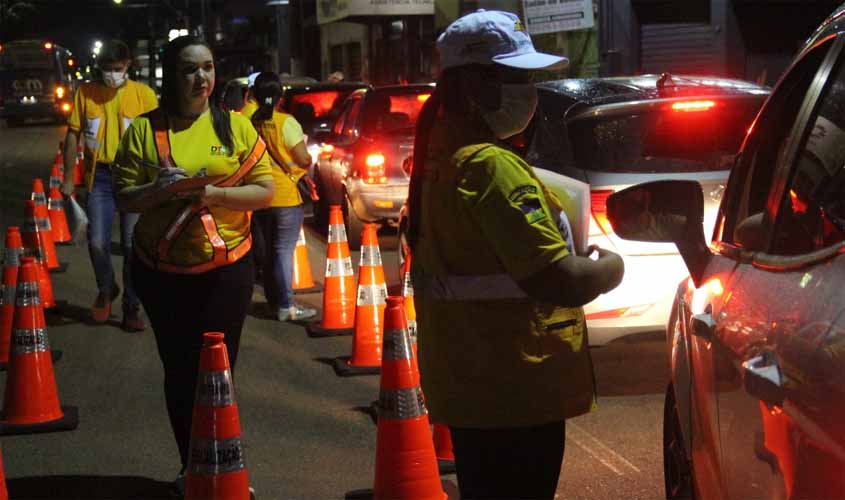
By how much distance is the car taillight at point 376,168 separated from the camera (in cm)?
1404

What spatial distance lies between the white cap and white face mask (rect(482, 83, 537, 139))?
80 mm

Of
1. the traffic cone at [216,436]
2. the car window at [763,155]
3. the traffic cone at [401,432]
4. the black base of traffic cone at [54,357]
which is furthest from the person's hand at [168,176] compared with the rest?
the black base of traffic cone at [54,357]

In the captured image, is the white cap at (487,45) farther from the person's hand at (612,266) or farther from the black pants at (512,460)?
the black pants at (512,460)

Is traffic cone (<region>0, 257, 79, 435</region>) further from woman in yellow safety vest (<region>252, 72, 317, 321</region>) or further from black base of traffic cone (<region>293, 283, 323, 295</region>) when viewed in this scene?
black base of traffic cone (<region>293, 283, 323, 295</region>)

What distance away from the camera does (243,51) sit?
53.2m

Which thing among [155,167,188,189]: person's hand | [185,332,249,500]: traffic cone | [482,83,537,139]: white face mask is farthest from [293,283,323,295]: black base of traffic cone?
[482,83,537,139]: white face mask

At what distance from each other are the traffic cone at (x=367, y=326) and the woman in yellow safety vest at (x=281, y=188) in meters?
1.37

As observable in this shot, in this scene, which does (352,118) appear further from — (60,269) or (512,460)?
(512,460)

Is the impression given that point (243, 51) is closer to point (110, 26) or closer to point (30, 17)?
point (30, 17)

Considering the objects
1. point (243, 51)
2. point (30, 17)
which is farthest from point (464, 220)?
point (30, 17)

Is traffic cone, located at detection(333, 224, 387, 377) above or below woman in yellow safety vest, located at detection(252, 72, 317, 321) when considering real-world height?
below

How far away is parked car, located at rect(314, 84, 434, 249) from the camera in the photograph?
14.0m

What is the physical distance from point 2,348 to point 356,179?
5673mm

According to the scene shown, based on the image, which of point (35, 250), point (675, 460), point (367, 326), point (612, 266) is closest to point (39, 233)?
point (35, 250)
